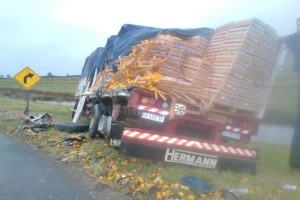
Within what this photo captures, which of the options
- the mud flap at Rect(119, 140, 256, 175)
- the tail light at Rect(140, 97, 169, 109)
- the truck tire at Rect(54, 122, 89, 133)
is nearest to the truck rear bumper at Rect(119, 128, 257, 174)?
the mud flap at Rect(119, 140, 256, 175)

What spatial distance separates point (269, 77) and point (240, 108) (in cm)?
92

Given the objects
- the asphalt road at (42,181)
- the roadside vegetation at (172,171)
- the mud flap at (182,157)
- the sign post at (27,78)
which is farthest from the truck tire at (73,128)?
the sign post at (27,78)

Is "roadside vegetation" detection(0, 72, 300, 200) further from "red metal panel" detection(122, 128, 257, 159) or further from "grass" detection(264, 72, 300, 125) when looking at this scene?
"red metal panel" detection(122, 128, 257, 159)

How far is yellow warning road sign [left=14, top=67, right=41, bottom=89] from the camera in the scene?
19938 millimetres

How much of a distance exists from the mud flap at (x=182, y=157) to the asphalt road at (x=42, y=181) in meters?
0.88

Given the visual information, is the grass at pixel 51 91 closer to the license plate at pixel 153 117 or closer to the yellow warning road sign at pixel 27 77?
the yellow warning road sign at pixel 27 77

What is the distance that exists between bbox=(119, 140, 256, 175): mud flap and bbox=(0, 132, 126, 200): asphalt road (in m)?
0.88

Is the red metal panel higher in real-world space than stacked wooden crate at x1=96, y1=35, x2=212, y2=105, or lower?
lower

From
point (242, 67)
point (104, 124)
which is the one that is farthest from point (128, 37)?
point (242, 67)

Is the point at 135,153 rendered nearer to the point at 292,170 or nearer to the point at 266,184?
the point at 266,184

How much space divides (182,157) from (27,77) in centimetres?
1453

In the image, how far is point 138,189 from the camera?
6430 mm

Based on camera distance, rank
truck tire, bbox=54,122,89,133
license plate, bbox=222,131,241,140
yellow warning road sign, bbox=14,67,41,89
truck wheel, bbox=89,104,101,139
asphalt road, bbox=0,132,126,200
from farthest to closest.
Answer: yellow warning road sign, bbox=14,67,41,89 < truck tire, bbox=54,122,89,133 < truck wheel, bbox=89,104,101,139 < license plate, bbox=222,131,241,140 < asphalt road, bbox=0,132,126,200

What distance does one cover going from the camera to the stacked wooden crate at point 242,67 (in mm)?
7906
